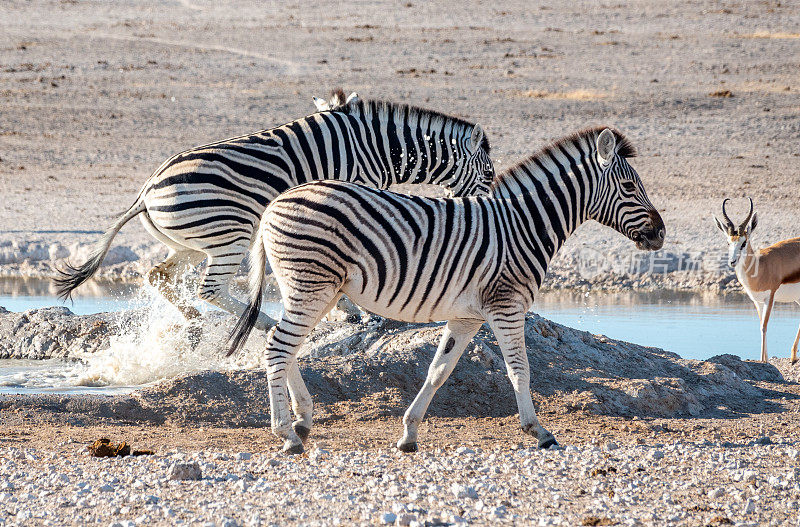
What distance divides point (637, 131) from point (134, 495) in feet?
54.1

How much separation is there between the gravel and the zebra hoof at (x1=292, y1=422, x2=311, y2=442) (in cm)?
29

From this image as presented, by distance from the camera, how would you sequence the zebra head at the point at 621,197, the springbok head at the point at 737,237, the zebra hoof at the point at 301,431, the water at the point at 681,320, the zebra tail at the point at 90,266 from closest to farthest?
the zebra hoof at the point at 301,431
the zebra head at the point at 621,197
the zebra tail at the point at 90,266
the water at the point at 681,320
the springbok head at the point at 737,237

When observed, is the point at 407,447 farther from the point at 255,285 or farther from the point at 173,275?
the point at 173,275

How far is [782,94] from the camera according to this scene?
2158 cm

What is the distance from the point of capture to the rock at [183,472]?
455 centimetres

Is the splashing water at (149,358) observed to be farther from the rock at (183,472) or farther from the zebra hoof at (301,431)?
the rock at (183,472)

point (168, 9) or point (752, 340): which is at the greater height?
point (168, 9)

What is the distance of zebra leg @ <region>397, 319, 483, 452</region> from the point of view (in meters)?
5.34

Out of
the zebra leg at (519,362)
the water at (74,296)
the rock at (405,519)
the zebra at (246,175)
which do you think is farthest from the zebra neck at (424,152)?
the rock at (405,519)

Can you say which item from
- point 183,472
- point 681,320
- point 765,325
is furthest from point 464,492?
point 681,320

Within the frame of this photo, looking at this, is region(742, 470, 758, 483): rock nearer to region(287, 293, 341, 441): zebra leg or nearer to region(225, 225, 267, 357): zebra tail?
region(287, 293, 341, 441): zebra leg

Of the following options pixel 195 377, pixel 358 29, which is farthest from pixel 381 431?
pixel 358 29

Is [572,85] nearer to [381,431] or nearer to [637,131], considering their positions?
[637,131]

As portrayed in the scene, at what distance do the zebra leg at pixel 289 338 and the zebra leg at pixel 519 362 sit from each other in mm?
860
